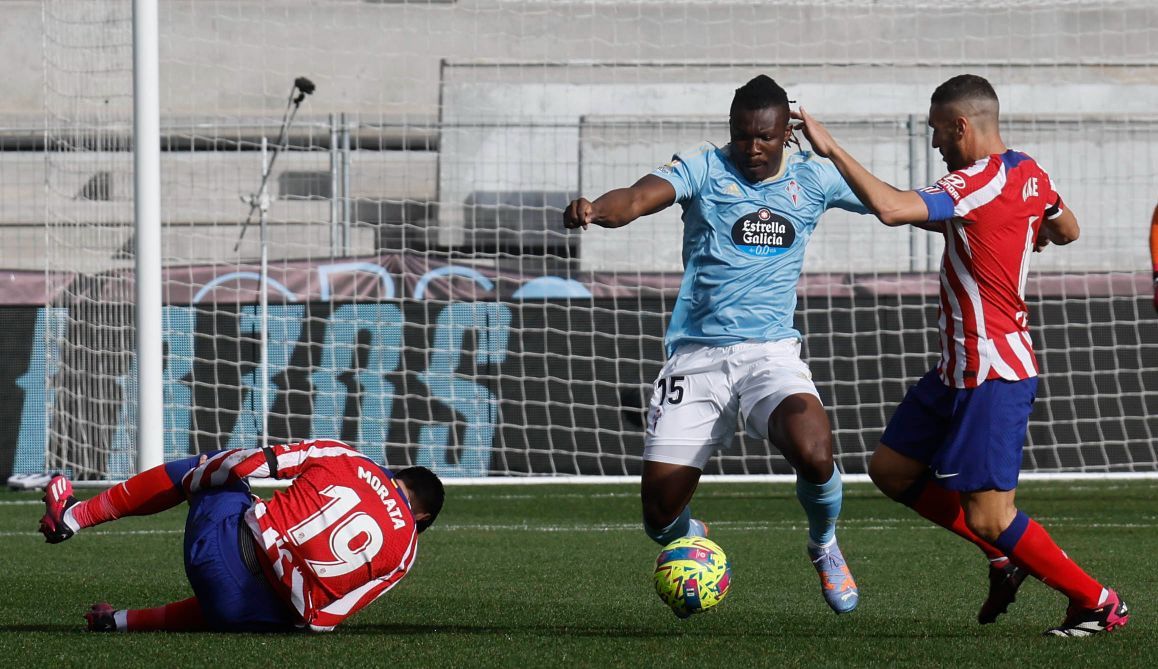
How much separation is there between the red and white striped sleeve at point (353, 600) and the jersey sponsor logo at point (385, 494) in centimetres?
8

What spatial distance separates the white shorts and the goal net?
560cm

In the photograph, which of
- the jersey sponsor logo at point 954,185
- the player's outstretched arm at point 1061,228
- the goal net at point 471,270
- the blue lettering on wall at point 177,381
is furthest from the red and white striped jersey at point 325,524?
the blue lettering on wall at point 177,381

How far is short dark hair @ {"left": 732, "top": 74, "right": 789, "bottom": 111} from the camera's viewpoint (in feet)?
17.7

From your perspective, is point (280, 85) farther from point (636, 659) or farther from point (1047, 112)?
point (636, 659)

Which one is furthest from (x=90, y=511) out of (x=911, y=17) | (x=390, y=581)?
(x=911, y=17)

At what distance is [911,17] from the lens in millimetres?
18453

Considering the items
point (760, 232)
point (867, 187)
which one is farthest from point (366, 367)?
point (867, 187)

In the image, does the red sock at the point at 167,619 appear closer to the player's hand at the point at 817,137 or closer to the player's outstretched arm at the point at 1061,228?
the player's hand at the point at 817,137

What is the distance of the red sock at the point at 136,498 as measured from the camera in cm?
482

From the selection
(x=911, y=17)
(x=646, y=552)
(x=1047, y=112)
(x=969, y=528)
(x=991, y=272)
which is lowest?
(x=646, y=552)

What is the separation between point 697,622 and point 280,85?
1316 centimetres

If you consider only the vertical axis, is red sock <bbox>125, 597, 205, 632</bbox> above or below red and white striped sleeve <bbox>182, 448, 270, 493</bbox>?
below

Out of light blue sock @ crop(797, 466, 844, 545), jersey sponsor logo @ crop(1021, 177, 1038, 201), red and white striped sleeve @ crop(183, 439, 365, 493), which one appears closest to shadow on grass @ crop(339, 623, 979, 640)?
light blue sock @ crop(797, 466, 844, 545)

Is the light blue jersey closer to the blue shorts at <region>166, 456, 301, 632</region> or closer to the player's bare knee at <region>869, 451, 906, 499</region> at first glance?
the player's bare knee at <region>869, 451, 906, 499</region>
